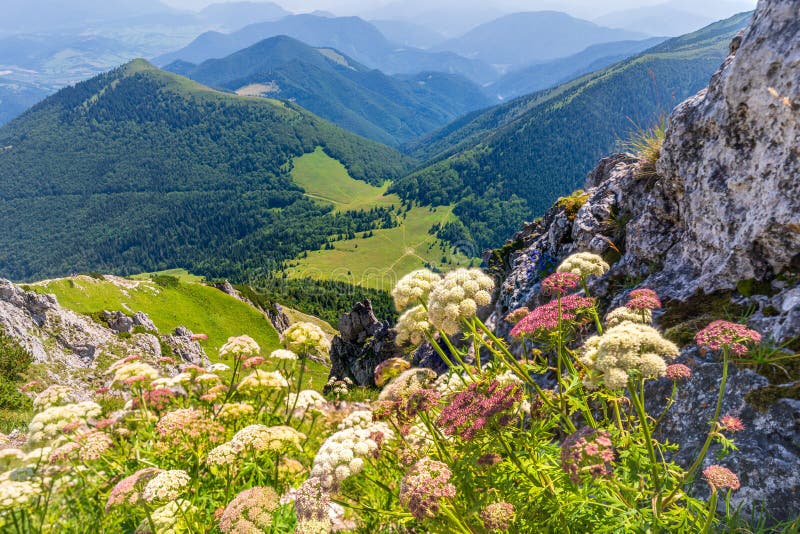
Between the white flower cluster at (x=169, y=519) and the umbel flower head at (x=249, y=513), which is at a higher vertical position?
the umbel flower head at (x=249, y=513)

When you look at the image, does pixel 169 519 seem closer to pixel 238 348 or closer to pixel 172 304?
pixel 238 348

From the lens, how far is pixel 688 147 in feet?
35.4

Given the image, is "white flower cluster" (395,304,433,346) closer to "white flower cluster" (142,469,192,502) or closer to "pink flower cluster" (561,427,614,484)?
"pink flower cluster" (561,427,614,484)

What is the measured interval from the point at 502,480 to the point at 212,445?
194 inches

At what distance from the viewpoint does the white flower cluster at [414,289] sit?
23.5 feet

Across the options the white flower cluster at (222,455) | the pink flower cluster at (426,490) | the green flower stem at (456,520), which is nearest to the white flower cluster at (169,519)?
the white flower cluster at (222,455)

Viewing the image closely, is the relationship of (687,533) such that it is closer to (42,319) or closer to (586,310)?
(586,310)

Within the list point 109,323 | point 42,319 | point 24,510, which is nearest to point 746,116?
point 24,510

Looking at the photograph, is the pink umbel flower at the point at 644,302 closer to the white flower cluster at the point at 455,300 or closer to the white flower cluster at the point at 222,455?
the white flower cluster at the point at 455,300

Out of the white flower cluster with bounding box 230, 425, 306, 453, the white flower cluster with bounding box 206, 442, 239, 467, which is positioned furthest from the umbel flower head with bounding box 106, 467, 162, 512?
the white flower cluster with bounding box 230, 425, 306, 453

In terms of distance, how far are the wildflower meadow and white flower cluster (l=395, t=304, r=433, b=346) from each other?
40mm

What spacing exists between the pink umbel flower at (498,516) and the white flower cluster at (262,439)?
115 inches

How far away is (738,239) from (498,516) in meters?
7.88

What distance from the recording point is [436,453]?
6.38 m
